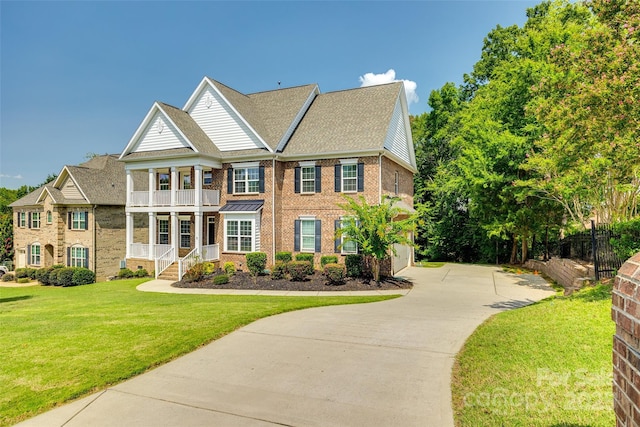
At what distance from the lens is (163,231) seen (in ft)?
83.1

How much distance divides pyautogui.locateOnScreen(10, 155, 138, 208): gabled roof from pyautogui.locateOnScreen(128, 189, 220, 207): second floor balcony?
512 centimetres

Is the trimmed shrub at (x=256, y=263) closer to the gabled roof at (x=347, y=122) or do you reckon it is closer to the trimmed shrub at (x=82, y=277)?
the gabled roof at (x=347, y=122)

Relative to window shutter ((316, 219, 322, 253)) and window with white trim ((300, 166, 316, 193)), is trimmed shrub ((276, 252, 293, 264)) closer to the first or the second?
window shutter ((316, 219, 322, 253))

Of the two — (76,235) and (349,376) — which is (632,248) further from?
(76,235)

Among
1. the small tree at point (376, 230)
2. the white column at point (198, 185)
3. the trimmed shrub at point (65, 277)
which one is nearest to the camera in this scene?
the small tree at point (376, 230)

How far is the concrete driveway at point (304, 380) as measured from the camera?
4.81 metres

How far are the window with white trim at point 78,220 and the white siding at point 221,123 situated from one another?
489 inches

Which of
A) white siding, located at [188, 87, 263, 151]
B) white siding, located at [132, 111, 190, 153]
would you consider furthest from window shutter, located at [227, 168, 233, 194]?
white siding, located at [132, 111, 190, 153]

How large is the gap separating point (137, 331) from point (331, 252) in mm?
11534

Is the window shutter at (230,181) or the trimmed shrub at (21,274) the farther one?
the trimmed shrub at (21,274)

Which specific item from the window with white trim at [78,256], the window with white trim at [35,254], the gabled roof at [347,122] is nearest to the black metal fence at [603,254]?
the gabled roof at [347,122]

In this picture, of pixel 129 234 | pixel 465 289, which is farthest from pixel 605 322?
pixel 129 234

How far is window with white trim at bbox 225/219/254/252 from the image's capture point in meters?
20.2

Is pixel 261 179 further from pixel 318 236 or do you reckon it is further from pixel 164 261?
pixel 164 261
